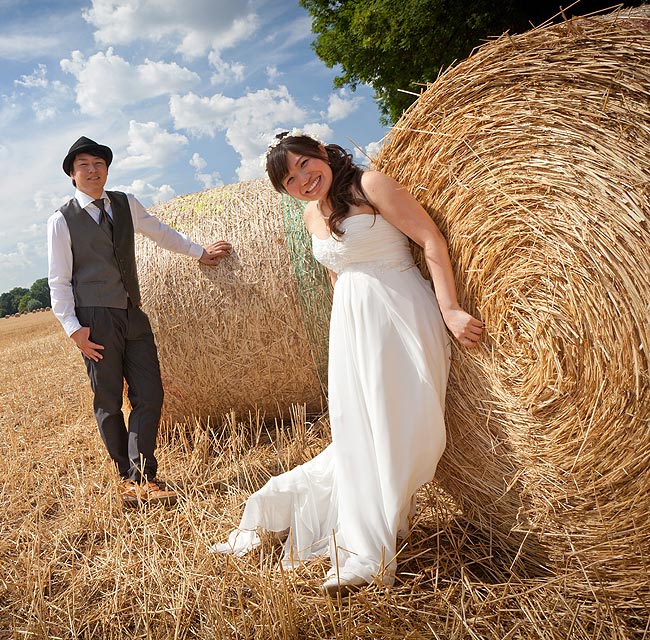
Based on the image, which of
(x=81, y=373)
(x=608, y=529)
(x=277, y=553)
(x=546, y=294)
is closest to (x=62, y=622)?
(x=277, y=553)

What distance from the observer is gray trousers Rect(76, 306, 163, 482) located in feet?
12.0

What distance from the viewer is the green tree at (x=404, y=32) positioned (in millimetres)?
10117

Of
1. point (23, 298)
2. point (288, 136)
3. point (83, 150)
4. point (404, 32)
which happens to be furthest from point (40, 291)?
point (288, 136)

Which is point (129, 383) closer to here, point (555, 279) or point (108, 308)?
point (108, 308)

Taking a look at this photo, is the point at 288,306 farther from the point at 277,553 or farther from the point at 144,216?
the point at 277,553

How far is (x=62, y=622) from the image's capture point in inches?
96.3

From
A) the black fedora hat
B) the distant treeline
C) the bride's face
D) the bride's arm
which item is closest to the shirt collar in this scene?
the black fedora hat

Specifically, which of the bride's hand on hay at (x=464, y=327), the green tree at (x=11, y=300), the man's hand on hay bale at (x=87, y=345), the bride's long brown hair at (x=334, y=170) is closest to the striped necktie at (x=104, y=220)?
the man's hand on hay bale at (x=87, y=345)

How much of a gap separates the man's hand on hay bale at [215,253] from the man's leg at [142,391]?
0.57m

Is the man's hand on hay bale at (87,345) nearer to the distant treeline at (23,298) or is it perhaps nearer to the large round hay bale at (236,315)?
the large round hay bale at (236,315)

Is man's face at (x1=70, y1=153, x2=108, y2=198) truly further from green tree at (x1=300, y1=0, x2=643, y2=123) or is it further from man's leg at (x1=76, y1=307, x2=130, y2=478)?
green tree at (x1=300, y1=0, x2=643, y2=123)

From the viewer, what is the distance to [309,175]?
2.70m

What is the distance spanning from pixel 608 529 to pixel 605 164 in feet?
4.19

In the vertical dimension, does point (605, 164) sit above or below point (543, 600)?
above
